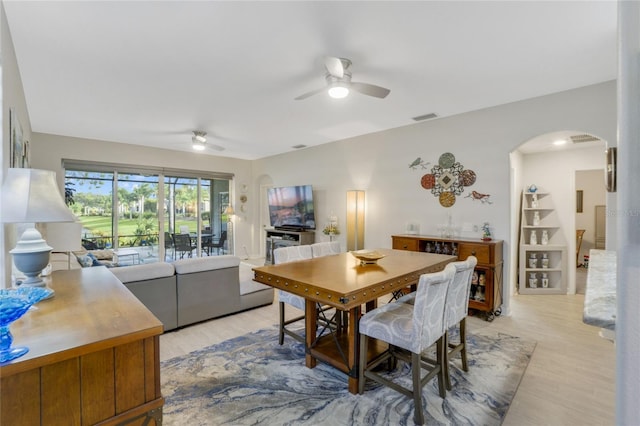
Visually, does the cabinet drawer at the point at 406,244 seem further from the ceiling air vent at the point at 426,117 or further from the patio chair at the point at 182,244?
the patio chair at the point at 182,244

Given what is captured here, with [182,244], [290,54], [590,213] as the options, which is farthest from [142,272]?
[590,213]

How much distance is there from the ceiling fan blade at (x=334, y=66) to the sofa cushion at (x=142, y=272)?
2579 millimetres

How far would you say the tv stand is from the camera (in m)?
6.44

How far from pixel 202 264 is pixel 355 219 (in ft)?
9.04

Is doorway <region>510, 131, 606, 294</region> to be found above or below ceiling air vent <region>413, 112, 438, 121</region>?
below

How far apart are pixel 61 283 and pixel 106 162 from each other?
5.00 metres

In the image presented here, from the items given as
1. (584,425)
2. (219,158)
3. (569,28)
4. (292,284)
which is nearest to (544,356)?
(584,425)

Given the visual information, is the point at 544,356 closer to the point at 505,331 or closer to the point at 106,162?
the point at 505,331

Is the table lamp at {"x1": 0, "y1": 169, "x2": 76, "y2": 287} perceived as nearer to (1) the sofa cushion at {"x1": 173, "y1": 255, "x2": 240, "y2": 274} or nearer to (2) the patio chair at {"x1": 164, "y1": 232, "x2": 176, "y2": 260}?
A: (1) the sofa cushion at {"x1": 173, "y1": 255, "x2": 240, "y2": 274}

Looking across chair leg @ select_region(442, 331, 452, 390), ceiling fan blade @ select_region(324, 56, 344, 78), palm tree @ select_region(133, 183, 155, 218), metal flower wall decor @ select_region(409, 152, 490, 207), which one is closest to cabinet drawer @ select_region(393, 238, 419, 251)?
metal flower wall decor @ select_region(409, 152, 490, 207)

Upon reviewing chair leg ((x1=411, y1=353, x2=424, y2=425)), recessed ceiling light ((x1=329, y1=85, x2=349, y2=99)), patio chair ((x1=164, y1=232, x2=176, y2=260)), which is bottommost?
chair leg ((x1=411, y1=353, x2=424, y2=425))

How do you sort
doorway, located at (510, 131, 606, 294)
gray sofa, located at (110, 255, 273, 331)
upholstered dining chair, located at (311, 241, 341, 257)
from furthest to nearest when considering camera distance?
doorway, located at (510, 131, 606, 294), upholstered dining chair, located at (311, 241, 341, 257), gray sofa, located at (110, 255, 273, 331)

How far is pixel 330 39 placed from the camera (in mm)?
2398

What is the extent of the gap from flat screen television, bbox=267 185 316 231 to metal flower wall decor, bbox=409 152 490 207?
253 centimetres
